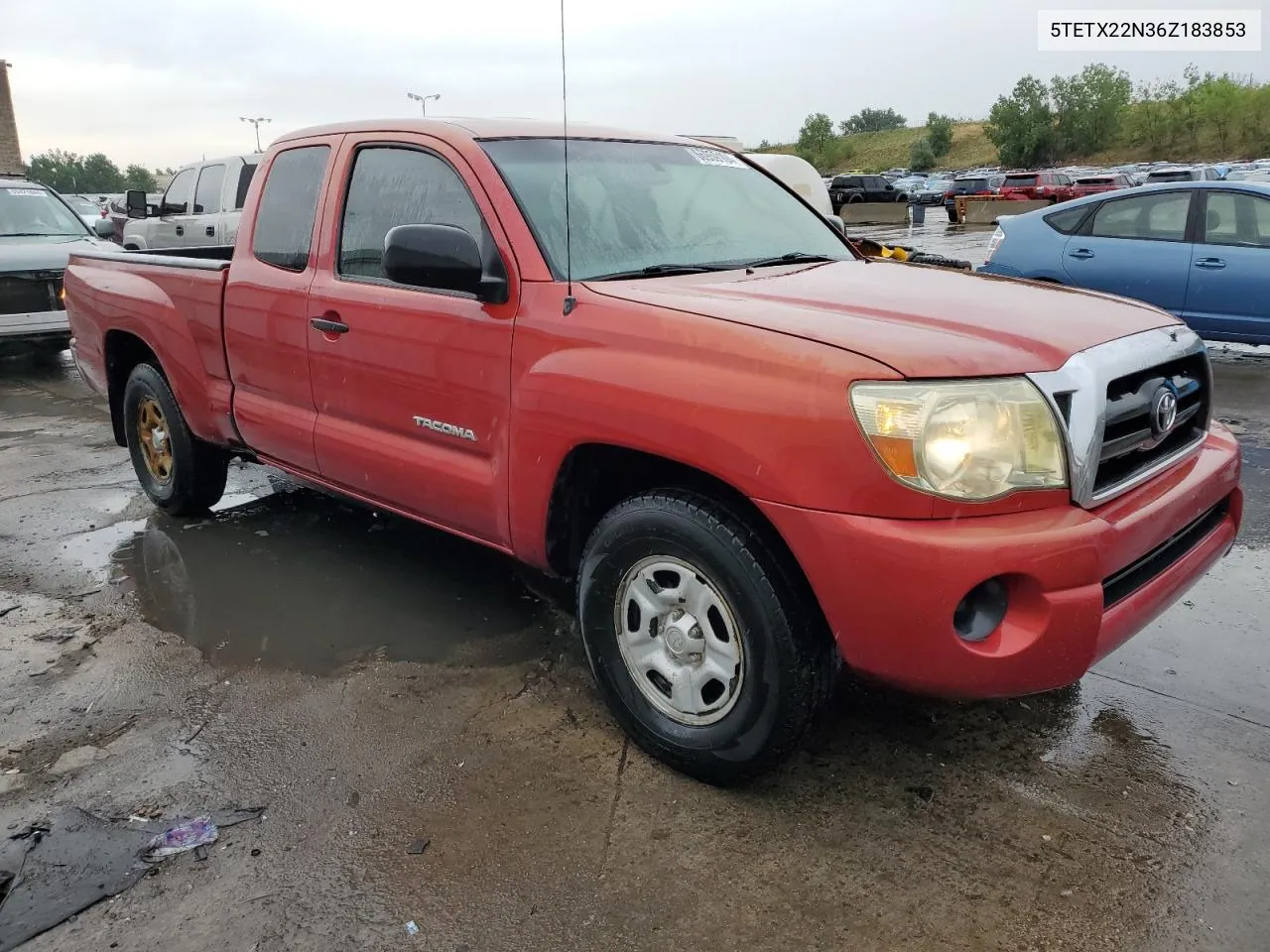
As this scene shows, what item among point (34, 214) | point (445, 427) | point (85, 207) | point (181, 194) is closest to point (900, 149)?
point (85, 207)

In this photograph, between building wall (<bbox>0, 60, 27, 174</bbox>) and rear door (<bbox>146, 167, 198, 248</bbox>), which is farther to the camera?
building wall (<bbox>0, 60, 27, 174</bbox>)

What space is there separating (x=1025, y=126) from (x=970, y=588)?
83988 mm

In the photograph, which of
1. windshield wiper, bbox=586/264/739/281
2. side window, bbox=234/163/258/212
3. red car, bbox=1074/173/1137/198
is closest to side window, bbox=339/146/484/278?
windshield wiper, bbox=586/264/739/281

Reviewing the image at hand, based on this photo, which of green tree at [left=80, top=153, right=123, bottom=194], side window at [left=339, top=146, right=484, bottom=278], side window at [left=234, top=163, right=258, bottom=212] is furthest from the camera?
green tree at [left=80, top=153, right=123, bottom=194]

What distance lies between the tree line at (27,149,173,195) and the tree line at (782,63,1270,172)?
250 feet

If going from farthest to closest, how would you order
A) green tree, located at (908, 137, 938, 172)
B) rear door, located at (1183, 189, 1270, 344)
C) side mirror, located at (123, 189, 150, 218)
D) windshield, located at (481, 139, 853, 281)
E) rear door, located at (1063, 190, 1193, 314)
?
green tree, located at (908, 137, 938, 172) → side mirror, located at (123, 189, 150, 218) → rear door, located at (1063, 190, 1193, 314) → rear door, located at (1183, 189, 1270, 344) → windshield, located at (481, 139, 853, 281)

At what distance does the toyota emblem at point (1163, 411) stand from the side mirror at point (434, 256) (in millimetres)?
1930

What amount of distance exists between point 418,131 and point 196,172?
9860 millimetres

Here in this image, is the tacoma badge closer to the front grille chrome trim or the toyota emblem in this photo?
the front grille chrome trim

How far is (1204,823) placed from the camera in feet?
8.53

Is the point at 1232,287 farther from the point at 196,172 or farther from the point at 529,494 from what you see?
the point at 196,172

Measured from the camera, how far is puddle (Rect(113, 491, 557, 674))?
12.1ft

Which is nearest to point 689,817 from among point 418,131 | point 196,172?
point 418,131

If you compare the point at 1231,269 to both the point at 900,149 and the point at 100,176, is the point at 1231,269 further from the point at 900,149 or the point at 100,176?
the point at 100,176
